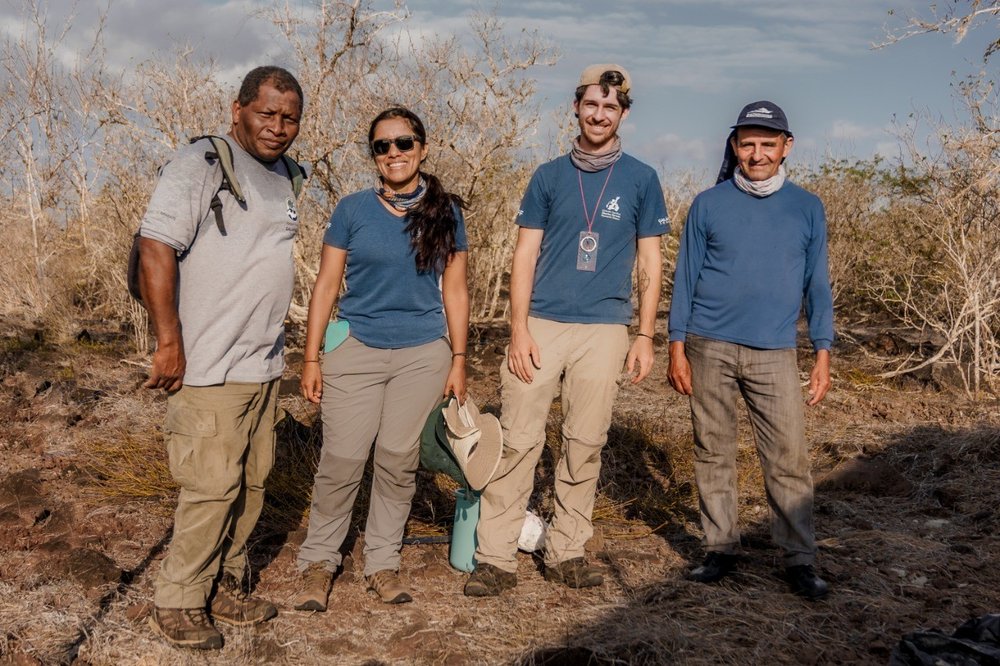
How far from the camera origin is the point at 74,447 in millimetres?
5812

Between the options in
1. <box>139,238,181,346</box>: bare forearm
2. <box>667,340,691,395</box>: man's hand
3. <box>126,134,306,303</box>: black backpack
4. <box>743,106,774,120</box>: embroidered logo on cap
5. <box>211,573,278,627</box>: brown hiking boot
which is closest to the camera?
<box>139,238,181,346</box>: bare forearm

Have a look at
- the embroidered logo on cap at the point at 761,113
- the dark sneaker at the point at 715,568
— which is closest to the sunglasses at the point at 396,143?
the embroidered logo on cap at the point at 761,113

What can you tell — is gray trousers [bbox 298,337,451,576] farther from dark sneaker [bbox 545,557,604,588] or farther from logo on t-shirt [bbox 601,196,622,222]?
logo on t-shirt [bbox 601,196,622,222]

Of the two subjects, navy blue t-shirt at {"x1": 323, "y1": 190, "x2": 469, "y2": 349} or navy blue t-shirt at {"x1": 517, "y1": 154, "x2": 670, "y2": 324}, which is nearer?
navy blue t-shirt at {"x1": 323, "y1": 190, "x2": 469, "y2": 349}

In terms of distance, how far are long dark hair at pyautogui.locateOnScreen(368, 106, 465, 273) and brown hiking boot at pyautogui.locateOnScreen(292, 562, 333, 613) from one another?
1.29 metres

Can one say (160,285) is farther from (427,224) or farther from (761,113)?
(761,113)

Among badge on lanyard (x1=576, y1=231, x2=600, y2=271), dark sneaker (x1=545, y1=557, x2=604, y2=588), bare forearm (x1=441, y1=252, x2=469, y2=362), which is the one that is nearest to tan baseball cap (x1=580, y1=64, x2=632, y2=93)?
badge on lanyard (x1=576, y1=231, x2=600, y2=271)

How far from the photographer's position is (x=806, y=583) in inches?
145

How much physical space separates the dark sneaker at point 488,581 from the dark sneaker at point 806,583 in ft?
3.82

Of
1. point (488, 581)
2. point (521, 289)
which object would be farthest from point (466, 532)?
point (521, 289)

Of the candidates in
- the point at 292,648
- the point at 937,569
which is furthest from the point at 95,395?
the point at 937,569

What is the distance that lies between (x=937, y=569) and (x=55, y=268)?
10029 millimetres

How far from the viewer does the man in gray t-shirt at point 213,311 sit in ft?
9.59

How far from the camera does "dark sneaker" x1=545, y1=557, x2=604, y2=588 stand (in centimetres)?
381
